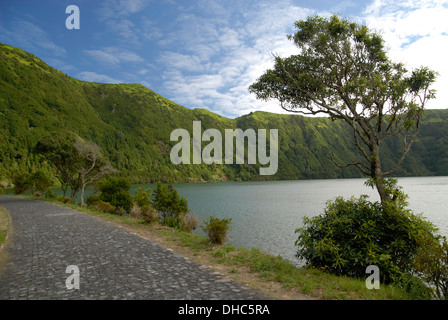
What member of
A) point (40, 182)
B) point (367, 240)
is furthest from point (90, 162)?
point (367, 240)

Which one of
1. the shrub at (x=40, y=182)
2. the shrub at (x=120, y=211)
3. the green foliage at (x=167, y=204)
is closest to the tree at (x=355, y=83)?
the green foliage at (x=167, y=204)

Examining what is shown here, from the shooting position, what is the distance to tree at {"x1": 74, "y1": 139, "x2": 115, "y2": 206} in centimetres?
3102

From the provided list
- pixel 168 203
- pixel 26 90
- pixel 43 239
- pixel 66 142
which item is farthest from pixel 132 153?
pixel 43 239

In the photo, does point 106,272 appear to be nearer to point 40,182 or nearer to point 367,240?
point 367,240

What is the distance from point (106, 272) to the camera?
255 inches

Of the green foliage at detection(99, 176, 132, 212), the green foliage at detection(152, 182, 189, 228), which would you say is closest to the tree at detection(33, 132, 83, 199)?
the green foliage at detection(99, 176, 132, 212)

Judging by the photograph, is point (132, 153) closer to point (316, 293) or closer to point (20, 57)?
point (20, 57)

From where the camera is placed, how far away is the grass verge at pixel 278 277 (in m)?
5.41

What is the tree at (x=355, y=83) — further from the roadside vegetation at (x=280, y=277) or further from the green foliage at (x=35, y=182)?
the green foliage at (x=35, y=182)

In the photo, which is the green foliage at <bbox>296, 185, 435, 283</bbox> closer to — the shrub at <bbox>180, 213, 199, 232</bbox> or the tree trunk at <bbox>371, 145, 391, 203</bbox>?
the tree trunk at <bbox>371, 145, 391, 203</bbox>

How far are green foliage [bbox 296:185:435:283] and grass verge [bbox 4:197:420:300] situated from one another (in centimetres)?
57

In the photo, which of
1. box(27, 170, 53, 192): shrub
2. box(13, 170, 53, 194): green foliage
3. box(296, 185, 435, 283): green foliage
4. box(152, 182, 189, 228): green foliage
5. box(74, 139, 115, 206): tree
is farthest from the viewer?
box(13, 170, 53, 194): green foliage

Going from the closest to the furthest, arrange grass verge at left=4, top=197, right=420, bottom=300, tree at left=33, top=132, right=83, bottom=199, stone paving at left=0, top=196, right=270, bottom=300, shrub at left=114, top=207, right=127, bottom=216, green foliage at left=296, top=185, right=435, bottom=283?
stone paving at left=0, top=196, right=270, bottom=300
grass verge at left=4, top=197, right=420, bottom=300
green foliage at left=296, top=185, right=435, bottom=283
shrub at left=114, top=207, right=127, bottom=216
tree at left=33, top=132, right=83, bottom=199
